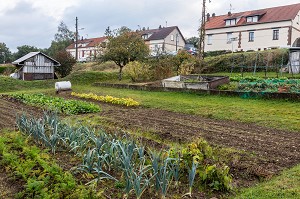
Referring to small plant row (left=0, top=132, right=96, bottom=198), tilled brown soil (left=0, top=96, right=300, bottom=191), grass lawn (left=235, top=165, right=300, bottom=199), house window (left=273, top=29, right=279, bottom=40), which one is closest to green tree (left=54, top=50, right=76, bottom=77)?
tilled brown soil (left=0, top=96, right=300, bottom=191)

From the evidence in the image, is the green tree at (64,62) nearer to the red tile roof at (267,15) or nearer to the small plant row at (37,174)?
the red tile roof at (267,15)

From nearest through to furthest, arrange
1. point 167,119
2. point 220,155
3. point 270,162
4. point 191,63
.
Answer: point 270,162 → point 220,155 → point 167,119 → point 191,63

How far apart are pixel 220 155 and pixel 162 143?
1274 mm

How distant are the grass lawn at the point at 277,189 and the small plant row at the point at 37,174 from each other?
1.94 metres

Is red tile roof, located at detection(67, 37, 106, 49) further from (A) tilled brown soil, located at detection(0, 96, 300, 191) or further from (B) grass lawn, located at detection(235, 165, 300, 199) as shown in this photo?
(B) grass lawn, located at detection(235, 165, 300, 199)

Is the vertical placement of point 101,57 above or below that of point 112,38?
below

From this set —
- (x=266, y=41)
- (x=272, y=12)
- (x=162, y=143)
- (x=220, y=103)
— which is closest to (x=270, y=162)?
(x=162, y=143)

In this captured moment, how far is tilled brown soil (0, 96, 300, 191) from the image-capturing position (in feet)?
15.9

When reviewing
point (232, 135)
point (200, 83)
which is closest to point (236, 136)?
point (232, 135)

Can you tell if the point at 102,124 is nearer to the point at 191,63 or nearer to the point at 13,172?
the point at 13,172

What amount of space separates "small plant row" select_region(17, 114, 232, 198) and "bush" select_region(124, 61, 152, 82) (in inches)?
632

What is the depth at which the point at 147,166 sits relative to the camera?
12.1 feet

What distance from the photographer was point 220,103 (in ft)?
37.9

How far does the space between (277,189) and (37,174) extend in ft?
10.5
